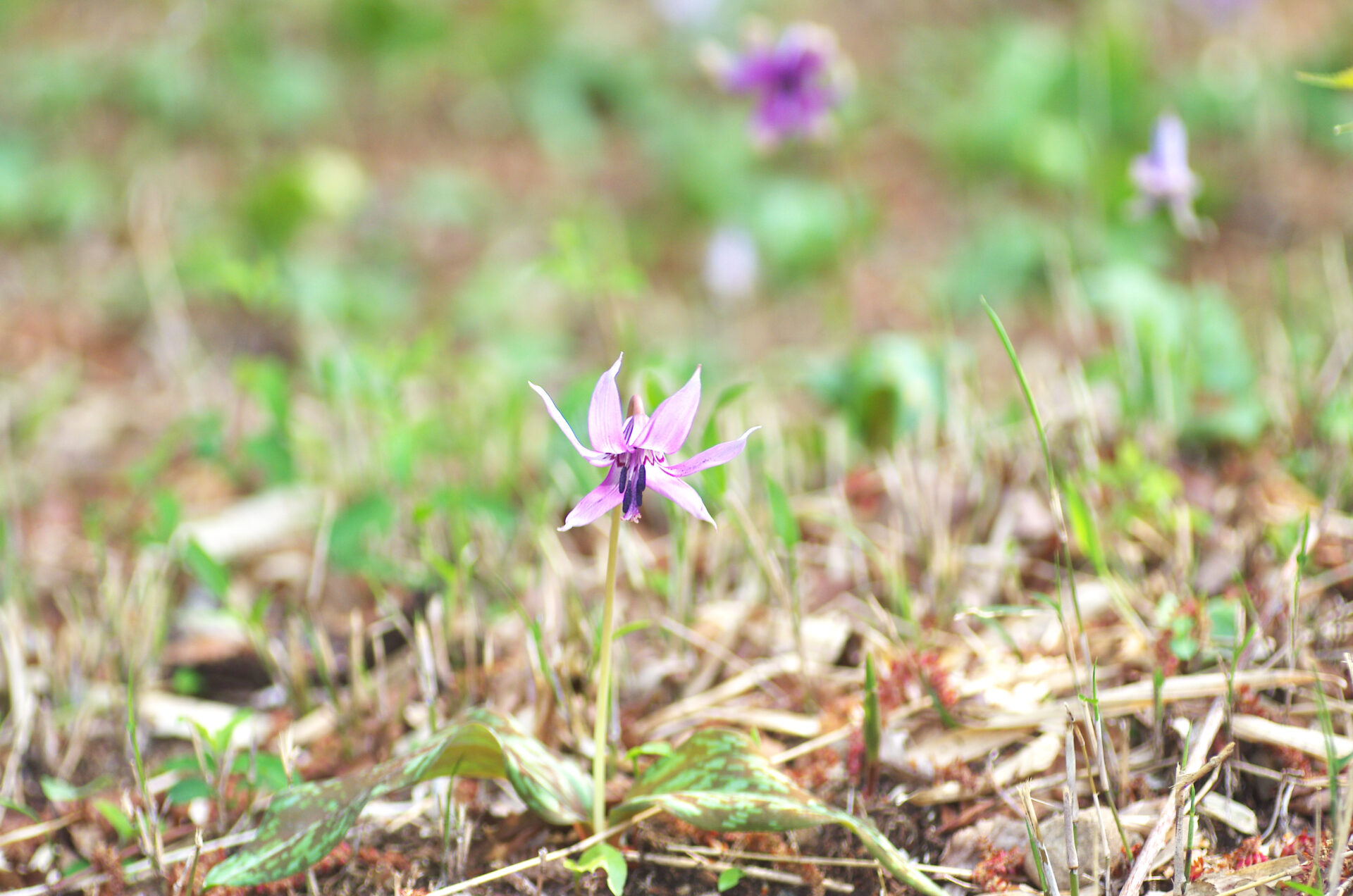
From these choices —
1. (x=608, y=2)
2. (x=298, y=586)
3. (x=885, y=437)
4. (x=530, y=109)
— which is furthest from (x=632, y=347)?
(x=608, y=2)

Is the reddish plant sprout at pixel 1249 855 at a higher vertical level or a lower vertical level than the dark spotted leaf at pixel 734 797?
lower

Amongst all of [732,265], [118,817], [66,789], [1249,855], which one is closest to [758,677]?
[1249,855]

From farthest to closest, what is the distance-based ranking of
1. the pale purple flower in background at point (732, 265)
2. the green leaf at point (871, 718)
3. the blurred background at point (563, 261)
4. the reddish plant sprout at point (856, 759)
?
the pale purple flower in background at point (732, 265) < the blurred background at point (563, 261) < the reddish plant sprout at point (856, 759) < the green leaf at point (871, 718)

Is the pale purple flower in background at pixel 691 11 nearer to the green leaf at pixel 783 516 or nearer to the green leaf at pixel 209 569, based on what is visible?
the green leaf at pixel 783 516

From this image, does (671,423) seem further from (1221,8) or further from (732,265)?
(1221,8)

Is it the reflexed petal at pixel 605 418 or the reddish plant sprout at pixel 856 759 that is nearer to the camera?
the reflexed petal at pixel 605 418

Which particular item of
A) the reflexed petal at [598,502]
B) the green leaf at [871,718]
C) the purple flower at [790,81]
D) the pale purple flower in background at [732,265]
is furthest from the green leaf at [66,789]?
the pale purple flower in background at [732,265]
